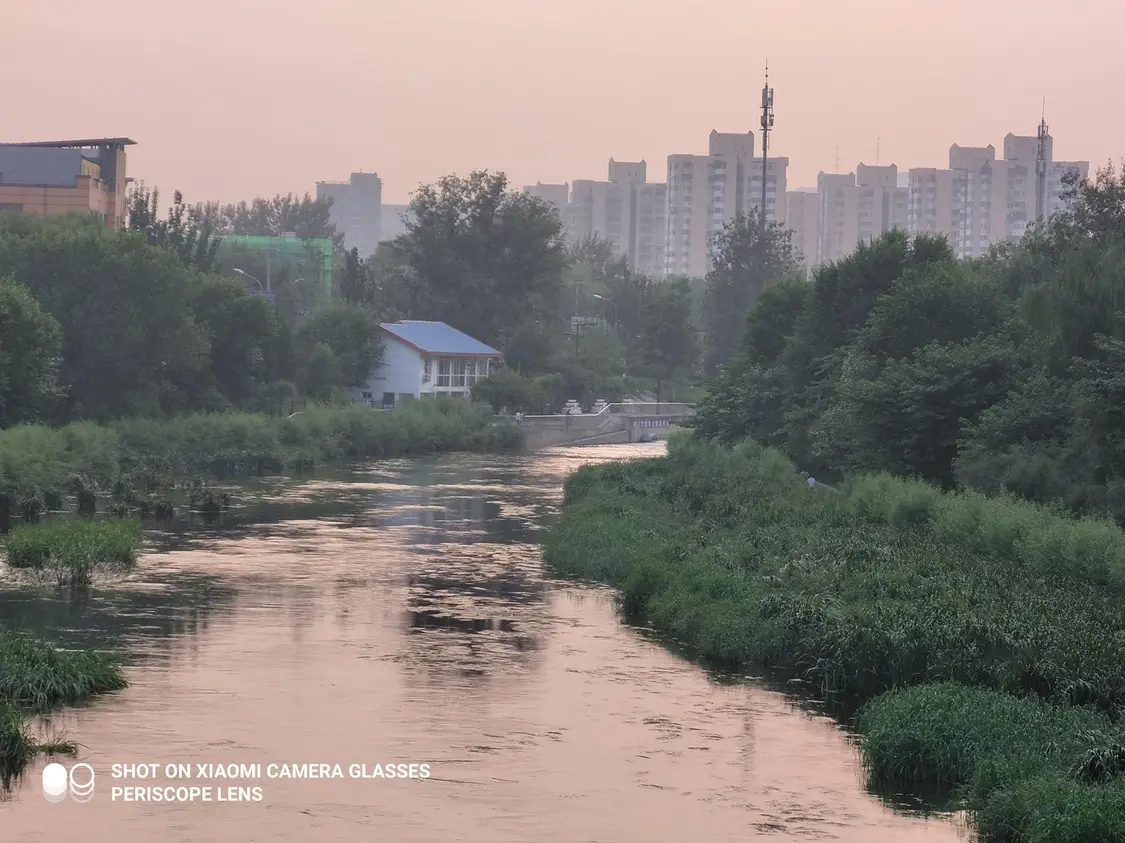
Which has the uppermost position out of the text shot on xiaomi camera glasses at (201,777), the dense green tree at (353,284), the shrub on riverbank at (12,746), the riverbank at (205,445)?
the dense green tree at (353,284)

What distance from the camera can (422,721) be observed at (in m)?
21.5

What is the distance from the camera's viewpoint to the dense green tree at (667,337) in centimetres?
11800

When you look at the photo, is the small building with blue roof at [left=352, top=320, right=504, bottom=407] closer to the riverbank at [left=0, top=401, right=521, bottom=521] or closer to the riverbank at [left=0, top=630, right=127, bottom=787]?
the riverbank at [left=0, top=401, right=521, bottom=521]

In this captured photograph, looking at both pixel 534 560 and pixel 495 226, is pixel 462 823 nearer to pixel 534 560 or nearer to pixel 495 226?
pixel 534 560

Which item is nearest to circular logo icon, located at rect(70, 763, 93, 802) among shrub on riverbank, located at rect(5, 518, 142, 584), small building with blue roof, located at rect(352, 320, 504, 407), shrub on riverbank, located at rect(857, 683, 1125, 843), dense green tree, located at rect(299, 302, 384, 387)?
shrub on riverbank, located at rect(857, 683, 1125, 843)

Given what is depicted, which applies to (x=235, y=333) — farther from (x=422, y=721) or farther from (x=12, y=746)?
(x=12, y=746)

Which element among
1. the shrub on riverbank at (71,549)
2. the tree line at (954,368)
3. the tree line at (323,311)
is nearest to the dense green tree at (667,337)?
the tree line at (323,311)

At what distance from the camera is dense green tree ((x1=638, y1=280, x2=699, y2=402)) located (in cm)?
11800

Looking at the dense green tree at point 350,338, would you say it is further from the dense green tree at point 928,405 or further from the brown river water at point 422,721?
the brown river water at point 422,721

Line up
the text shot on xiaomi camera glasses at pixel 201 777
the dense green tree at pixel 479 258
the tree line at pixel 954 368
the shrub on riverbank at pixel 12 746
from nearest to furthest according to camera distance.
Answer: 1. the text shot on xiaomi camera glasses at pixel 201 777
2. the shrub on riverbank at pixel 12 746
3. the tree line at pixel 954 368
4. the dense green tree at pixel 479 258

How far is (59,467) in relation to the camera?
48375 mm

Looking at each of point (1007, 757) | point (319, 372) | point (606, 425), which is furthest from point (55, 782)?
point (606, 425)

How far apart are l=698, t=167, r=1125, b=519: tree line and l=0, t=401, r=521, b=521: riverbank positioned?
16.7 m

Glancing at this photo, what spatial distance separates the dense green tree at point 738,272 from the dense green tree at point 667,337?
11.4 feet
